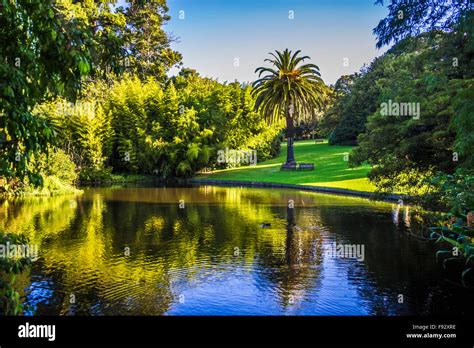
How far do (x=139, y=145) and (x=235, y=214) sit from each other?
27652 mm

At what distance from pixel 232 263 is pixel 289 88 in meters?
33.7

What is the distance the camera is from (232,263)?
14.3 metres

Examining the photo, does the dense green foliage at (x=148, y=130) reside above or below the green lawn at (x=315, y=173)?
above

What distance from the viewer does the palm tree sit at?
46.7m

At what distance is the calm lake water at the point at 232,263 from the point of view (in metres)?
10.7

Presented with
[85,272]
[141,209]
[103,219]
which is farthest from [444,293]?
[141,209]

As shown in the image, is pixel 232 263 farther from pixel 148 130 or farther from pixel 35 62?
pixel 148 130

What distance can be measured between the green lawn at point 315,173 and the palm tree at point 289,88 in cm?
440

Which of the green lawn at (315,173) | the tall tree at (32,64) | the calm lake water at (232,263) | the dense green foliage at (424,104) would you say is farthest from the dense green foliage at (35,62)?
the green lawn at (315,173)

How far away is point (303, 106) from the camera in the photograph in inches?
1863

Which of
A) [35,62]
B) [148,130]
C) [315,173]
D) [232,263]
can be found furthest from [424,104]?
[148,130]

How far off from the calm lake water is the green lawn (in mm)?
11525

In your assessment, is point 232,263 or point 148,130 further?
point 148,130

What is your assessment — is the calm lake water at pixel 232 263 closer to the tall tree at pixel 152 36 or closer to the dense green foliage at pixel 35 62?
the dense green foliage at pixel 35 62
